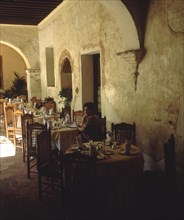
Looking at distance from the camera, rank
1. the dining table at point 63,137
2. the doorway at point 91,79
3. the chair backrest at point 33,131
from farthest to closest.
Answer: the doorway at point 91,79, the dining table at point 63,137, the chair backrest at point 33,131

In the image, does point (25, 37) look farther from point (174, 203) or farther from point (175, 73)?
point (174, 203)

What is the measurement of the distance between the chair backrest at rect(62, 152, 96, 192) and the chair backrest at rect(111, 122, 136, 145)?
2.11 metres

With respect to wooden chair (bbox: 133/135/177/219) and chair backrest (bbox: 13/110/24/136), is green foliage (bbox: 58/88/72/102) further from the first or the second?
wooden chair (bbox: 133/135/177/219)

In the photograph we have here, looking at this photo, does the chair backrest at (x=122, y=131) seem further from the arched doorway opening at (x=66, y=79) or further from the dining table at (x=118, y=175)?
the arched doorway opening at (x=66, y=79)

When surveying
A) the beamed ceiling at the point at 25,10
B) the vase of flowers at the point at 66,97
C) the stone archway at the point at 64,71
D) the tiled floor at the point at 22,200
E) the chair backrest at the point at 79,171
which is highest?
the beamed ceiling at the point at 25,10

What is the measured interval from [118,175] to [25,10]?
8556 mm

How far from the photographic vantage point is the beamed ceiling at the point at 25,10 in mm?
9938

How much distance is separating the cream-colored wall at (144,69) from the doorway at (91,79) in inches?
12.5

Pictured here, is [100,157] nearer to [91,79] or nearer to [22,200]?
[22,200]

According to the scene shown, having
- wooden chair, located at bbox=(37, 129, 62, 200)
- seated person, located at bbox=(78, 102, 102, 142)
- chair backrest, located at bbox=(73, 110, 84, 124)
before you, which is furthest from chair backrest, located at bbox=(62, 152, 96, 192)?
chair backrest, located at bbox=(73, 110, 84, 124)

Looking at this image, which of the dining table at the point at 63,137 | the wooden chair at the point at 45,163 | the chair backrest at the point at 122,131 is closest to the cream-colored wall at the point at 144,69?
the chair backrest at the point at 122,131

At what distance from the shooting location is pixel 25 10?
36.5ft

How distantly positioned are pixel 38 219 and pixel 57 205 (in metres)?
0.49

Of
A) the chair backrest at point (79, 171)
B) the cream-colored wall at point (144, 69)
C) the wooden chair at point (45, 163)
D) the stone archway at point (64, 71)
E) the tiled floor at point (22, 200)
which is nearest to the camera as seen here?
the chair backrest at point (79, 171)
